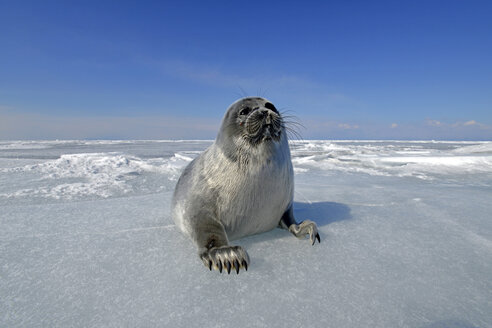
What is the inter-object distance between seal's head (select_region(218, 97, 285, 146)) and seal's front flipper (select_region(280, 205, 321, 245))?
663 millimetres

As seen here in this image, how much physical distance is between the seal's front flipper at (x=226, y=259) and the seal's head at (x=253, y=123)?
0.83 m

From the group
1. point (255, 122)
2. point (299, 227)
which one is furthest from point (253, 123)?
point (299, 227)

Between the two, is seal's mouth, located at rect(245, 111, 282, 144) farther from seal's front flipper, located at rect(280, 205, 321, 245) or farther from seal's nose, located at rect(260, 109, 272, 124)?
seal's front flipper, located at rect(280, 205, 321, 245)

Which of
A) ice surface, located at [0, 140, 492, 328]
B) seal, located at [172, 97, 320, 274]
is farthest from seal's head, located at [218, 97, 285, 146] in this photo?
ice surface, located at [0, 140, 492, 328]

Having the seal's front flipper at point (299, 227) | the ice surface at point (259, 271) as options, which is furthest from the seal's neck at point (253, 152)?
the ice surface at point (259, 271)

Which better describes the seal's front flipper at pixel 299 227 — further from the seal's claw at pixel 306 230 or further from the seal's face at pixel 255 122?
the seal's face at pixel 255 122

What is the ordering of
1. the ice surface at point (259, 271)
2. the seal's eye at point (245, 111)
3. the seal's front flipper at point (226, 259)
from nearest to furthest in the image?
the ice surface at point (259, 271)
the seal's front flipper at point (226, 259)
the seal's eye at point (245, 111)

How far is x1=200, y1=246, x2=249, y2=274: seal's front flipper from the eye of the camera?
4.83 feet

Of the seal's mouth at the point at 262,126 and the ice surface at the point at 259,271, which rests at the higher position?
the seal's mouth at the point at 262,126

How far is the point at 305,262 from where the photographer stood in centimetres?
165

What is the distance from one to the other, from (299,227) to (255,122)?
89 centimetres

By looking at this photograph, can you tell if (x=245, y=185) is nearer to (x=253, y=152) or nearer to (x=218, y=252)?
(x=253, y=152)

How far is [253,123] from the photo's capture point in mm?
1952

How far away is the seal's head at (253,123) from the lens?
195 centimetres
